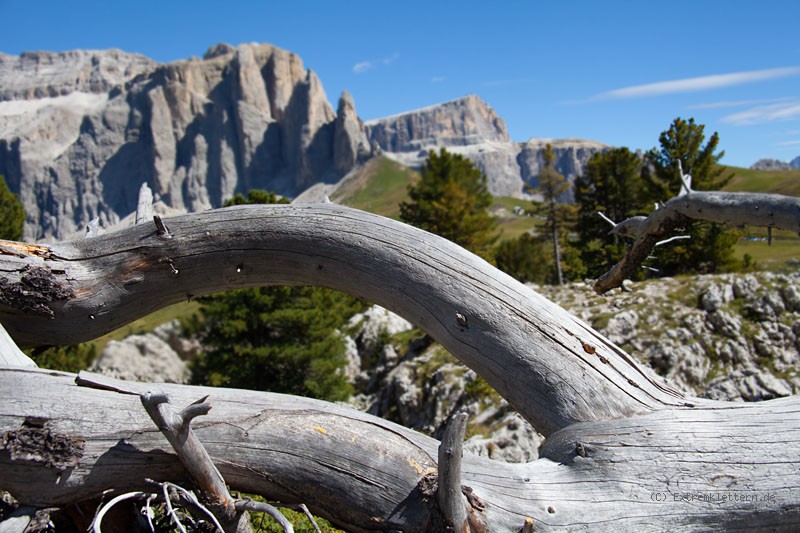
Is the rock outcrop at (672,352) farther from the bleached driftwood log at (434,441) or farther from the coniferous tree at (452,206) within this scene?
the coniferous tree at (452,206)

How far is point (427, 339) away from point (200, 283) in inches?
701

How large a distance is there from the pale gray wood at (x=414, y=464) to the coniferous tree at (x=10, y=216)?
21.8m

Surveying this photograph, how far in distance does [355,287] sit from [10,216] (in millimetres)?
24305

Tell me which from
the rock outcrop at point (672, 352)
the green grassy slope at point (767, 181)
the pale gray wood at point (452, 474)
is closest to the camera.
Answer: the pale gray wood at point (452, 474)

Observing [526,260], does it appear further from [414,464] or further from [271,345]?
[414,464]

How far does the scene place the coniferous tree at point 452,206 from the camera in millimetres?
29984

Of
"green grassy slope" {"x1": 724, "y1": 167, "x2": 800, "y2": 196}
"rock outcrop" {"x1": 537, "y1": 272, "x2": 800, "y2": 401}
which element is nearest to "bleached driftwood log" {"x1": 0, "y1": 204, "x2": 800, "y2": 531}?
"rock outcrop" {"x1": 537, "y1": 272, "x2": 800, "y2": 401}

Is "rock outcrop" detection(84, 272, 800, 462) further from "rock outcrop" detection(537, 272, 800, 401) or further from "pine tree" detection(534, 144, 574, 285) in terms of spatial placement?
"pine tree" detection(534, 144, 574, 285)

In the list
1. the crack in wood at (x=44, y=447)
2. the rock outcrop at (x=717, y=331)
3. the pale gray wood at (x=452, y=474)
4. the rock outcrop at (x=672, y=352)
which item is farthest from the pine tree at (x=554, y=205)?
the crack in wood at (x=44, y=447)

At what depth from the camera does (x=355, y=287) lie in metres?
3.60

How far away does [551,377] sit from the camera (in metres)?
3.08

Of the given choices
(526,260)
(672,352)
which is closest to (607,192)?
(526,260)

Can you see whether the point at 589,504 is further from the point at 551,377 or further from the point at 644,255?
the point at 644,255

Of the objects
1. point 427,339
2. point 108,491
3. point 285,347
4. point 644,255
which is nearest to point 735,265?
point 427,339
